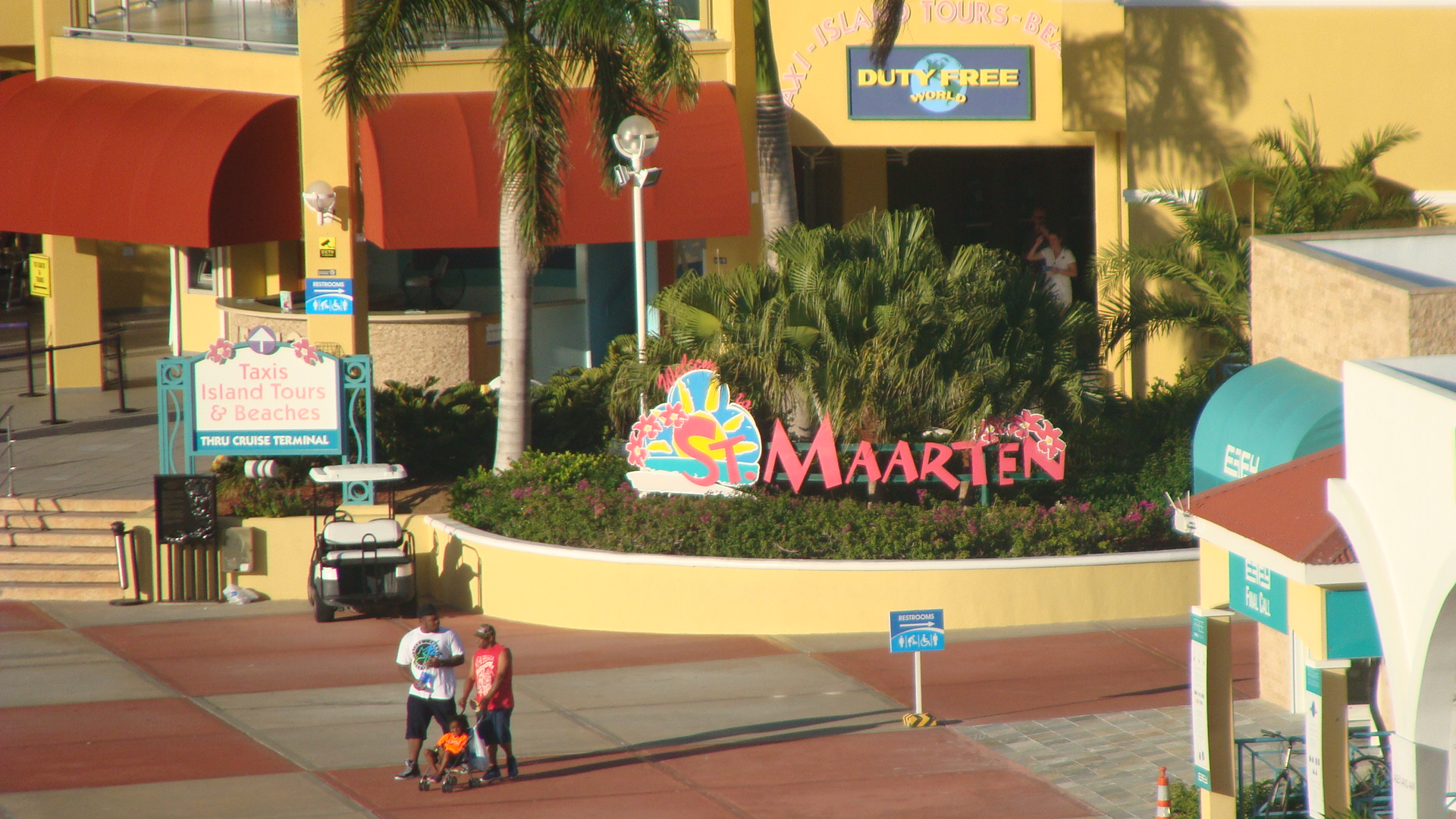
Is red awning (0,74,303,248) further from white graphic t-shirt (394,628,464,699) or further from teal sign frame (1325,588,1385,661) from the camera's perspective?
teal sign frame (1325,588,1385,661)

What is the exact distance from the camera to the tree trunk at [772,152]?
808 inches

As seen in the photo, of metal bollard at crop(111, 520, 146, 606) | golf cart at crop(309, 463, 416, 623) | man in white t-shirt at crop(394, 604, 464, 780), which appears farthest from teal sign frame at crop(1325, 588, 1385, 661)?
metal bollard at crop(111, 520, 146, 606)

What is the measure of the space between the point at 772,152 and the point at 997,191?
9.66 meters

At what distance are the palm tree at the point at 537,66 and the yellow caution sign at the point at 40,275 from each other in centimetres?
956

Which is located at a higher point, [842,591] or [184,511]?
[184,511]

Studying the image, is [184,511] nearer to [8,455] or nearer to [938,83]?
[8,455]

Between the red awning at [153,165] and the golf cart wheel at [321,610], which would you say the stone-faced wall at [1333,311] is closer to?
the golf cart wheel at [321,610]

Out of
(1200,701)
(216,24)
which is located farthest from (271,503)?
(1200,701)

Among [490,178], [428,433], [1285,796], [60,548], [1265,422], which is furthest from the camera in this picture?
[490,178]

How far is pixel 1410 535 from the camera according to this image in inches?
360

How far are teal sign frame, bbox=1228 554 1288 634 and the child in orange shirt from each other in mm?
5664

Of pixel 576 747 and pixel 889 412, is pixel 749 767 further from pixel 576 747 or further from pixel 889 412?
pixel 889 412

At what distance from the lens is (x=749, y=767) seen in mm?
12922

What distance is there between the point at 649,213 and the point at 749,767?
11.2 metres
